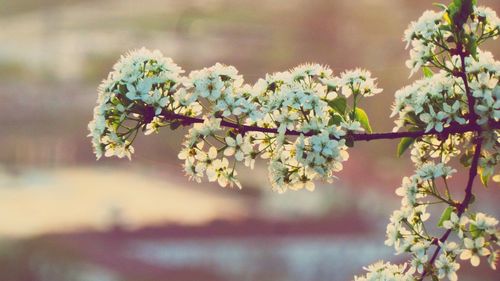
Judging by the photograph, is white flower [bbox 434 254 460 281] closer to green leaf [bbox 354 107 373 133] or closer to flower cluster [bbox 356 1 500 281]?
flower cluster [bbox 356 1 500 281]

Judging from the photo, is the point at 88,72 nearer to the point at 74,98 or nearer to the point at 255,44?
the point at 74,98

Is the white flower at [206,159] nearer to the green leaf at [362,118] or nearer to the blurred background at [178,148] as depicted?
the green leaf at [362,118]

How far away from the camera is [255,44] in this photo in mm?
4965

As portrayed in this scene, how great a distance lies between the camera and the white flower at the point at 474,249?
572mm

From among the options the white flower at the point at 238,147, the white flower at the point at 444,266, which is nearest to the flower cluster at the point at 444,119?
the white flower at the point at 444,266

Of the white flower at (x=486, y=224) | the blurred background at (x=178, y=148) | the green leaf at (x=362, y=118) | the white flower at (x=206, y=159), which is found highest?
the blurred background at (x=178, y=148)

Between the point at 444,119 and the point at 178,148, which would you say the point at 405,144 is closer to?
the point at 444,119

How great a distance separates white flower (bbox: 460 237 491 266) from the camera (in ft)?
1.88

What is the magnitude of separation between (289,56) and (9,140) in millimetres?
1629

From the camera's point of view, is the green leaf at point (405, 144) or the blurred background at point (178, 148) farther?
the blurred background at point (178, 148)

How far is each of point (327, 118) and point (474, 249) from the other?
0.44ft

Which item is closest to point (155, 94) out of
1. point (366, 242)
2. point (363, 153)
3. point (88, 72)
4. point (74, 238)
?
point (74, 238)

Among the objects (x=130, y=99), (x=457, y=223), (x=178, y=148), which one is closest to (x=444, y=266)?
(x=457, y=223)

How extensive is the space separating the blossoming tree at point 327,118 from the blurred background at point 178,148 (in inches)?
122
